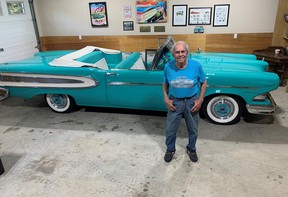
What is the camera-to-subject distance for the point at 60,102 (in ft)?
13.7

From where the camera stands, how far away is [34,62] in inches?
163

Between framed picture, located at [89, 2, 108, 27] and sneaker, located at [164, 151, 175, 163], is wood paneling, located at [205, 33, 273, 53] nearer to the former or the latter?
framed picture, located at [89, 2, 108, 27]

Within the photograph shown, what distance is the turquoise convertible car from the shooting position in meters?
3.29

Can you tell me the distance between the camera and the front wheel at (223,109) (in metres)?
3.45

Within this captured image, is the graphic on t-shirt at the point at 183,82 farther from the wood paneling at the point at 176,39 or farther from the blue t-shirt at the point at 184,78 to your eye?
the wood paneling at the point at 176,39

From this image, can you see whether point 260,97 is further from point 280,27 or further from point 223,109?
point 280,27

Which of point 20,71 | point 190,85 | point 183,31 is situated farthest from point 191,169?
point 183,31

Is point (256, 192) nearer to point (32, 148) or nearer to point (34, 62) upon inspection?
point (32, 148)

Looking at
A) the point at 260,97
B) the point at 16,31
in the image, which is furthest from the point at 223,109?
the point at 16,31

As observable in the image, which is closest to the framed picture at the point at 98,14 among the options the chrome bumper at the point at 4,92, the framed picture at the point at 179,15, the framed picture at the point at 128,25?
the framed picture at the point at 128,25

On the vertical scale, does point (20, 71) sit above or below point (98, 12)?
below

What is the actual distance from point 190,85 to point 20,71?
3.00 meters

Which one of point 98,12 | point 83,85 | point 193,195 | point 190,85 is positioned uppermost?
point 98,12

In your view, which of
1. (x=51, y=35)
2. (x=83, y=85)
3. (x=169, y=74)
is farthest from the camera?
(x=51, y=35)
